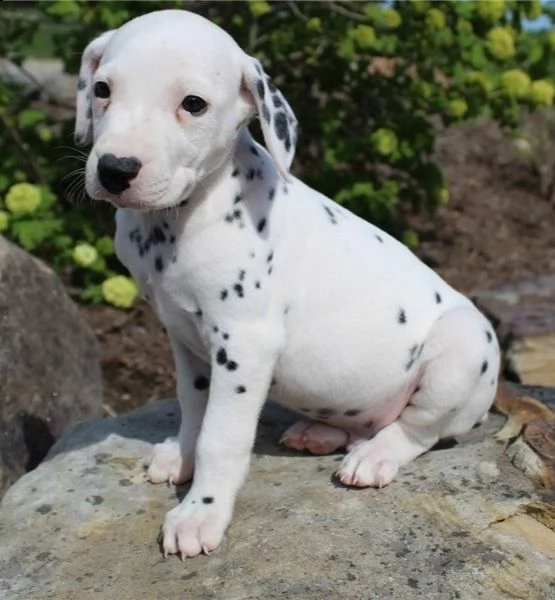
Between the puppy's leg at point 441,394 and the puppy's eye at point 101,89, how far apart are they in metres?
1.57

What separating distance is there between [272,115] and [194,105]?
0.32m

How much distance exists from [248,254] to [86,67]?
89cm

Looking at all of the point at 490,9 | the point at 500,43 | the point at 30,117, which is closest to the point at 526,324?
the point at 500,43

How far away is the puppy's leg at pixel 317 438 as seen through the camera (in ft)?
14.2

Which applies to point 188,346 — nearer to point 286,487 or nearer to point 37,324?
point 286,487

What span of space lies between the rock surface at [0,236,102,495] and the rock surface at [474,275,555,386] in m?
2.55

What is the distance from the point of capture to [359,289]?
3986mm

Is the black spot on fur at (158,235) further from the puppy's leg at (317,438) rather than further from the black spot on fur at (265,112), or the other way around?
the puppy's leg at (317,438)

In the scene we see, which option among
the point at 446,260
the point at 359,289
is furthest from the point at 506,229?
the point at 359,289

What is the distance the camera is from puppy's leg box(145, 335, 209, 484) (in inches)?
162

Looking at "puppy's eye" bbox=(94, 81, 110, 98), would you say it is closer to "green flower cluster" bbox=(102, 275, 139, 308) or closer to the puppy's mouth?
the puppy's mouth

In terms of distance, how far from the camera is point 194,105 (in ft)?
11.0

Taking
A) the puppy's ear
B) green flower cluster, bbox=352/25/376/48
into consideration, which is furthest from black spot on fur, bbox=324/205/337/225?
green flower cluster, bbox=352/25/376/48

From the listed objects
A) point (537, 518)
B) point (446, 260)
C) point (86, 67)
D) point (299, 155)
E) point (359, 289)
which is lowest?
point (446, 260)
